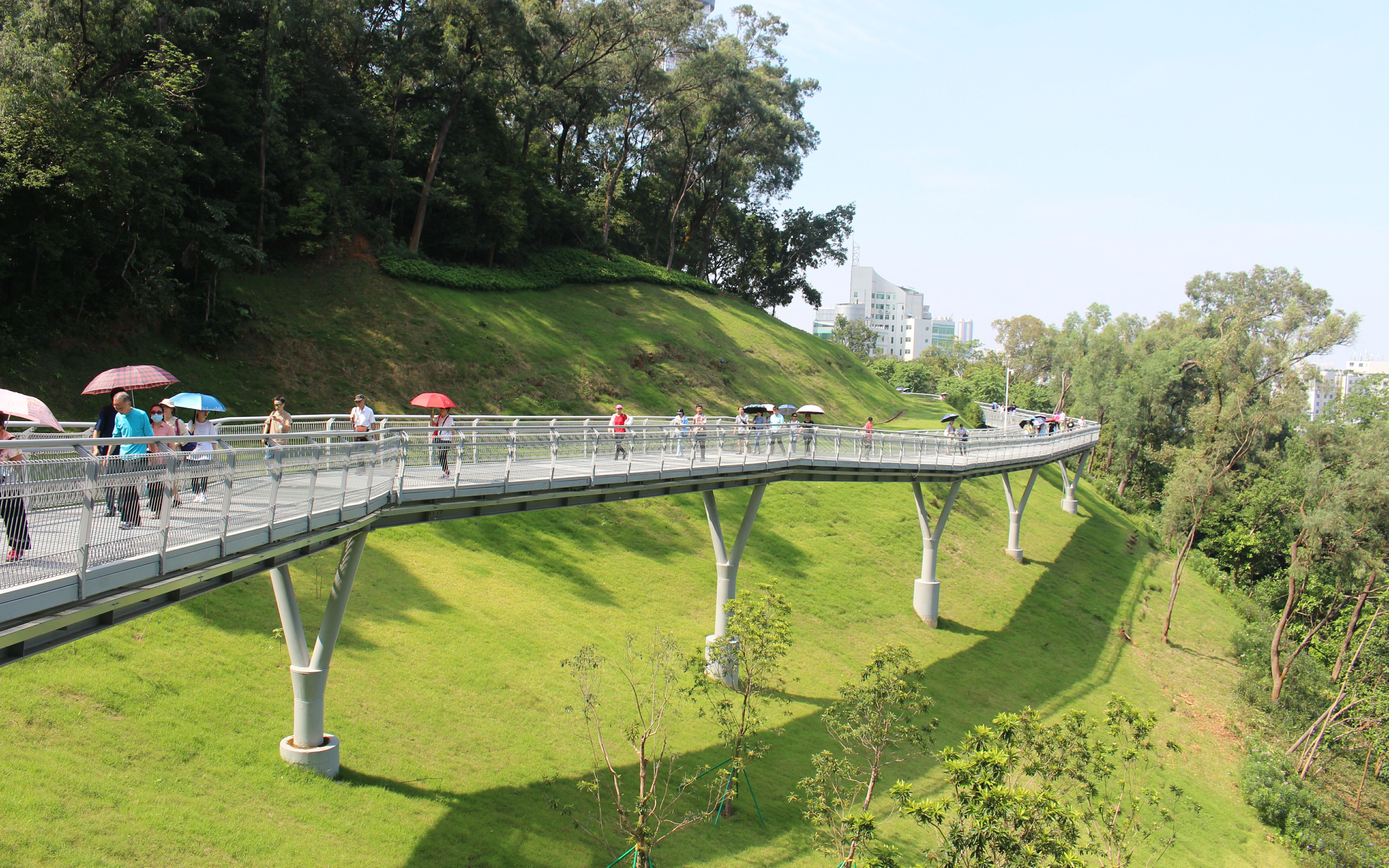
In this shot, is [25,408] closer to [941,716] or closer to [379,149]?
[941,716]

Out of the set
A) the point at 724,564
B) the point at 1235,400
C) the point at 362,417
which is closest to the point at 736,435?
the point at 724,564

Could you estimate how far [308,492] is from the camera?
12.4 meters

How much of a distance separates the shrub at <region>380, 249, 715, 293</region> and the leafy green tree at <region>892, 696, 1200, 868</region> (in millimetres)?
35044

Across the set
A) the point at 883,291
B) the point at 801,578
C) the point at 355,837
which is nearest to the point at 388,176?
the point at 801,578

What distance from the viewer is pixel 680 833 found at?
1659 cm

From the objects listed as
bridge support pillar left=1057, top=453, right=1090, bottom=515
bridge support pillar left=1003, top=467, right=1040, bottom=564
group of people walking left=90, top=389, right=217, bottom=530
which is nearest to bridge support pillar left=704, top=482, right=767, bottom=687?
group of people walking left=90, top=389, right=217, bottom=530

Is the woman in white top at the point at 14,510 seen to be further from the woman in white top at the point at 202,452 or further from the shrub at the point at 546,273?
the shrub at the point at 546,273

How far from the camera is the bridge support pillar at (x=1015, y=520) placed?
42.9 m

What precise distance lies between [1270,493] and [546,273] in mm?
50121

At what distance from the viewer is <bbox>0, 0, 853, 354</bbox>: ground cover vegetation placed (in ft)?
81.5

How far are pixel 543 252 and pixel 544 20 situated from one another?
13.2 meters

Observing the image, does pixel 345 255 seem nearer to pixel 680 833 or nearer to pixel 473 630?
pixel 473 630

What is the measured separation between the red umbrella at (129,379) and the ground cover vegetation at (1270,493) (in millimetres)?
32066

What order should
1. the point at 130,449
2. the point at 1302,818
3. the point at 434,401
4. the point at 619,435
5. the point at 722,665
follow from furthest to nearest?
the point at 1302,818
the point at 722,665
the point at 619,435
the point at 434,401
the point at 130,449
